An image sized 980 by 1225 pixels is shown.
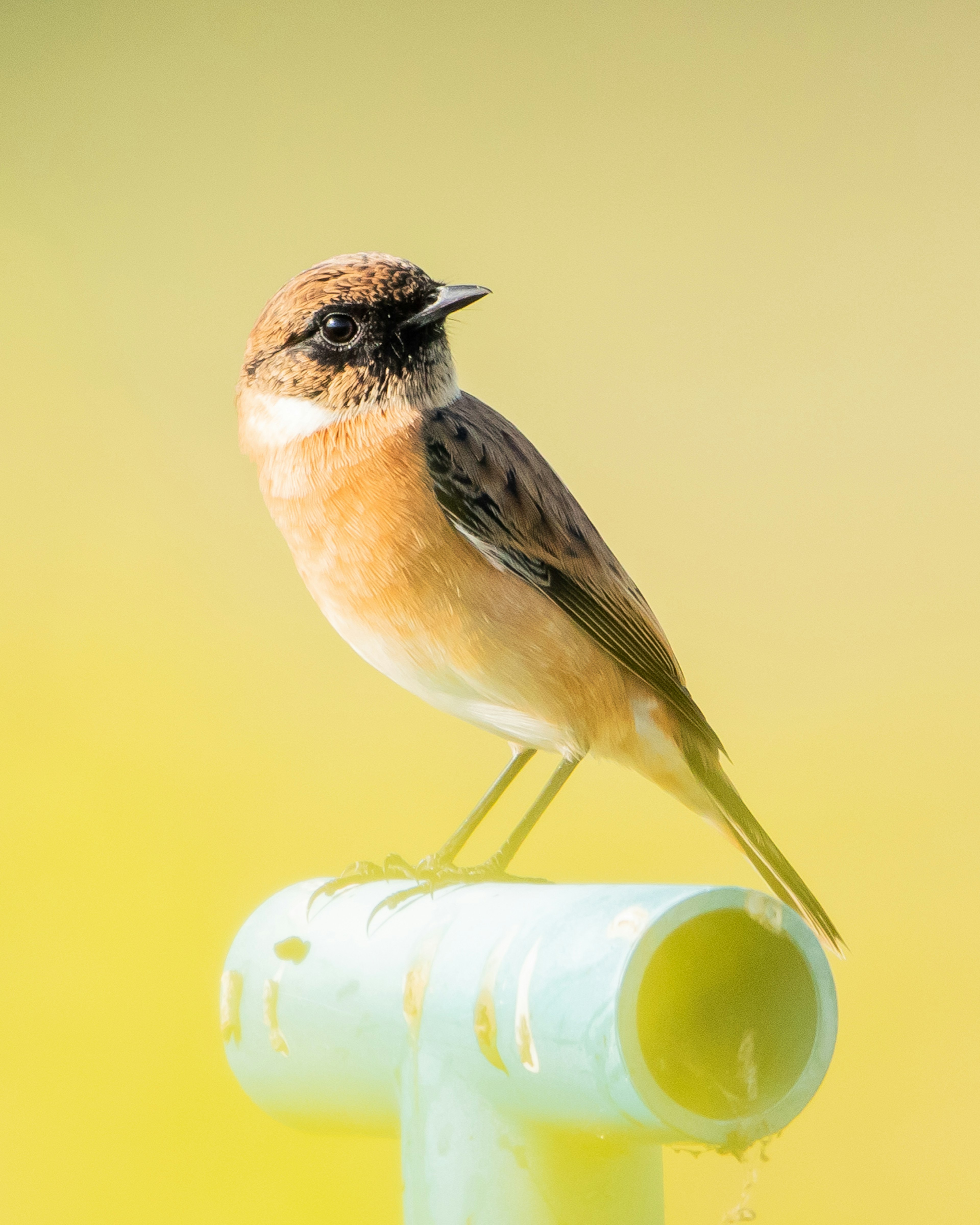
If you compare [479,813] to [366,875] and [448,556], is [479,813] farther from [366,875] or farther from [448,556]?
[448,556]

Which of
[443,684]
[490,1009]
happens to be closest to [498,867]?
[443,684]

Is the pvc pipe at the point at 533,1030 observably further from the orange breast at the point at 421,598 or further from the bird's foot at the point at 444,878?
the orange breast at the point at 421,598

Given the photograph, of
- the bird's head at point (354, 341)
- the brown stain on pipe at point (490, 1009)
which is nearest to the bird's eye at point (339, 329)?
the bird's head at point (354, 341)

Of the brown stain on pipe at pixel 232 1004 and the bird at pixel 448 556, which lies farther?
the bird at pixel 448 556

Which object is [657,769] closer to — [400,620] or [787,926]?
[400,620]

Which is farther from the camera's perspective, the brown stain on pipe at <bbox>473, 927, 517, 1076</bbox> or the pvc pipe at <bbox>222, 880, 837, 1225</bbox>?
the brown stain on pipe at <bbox>473, 927, 517, 1076</bbox>

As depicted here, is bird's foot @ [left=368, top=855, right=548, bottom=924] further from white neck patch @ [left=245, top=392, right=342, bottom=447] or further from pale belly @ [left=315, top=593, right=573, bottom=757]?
white neck patch @ [left=245, top=392, right=342, bottom=447]

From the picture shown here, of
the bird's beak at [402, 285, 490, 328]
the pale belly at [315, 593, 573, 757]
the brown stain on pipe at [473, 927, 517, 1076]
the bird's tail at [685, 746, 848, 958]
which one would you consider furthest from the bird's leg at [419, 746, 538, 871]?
the bird's beak at [402, 285, 490, 328]
